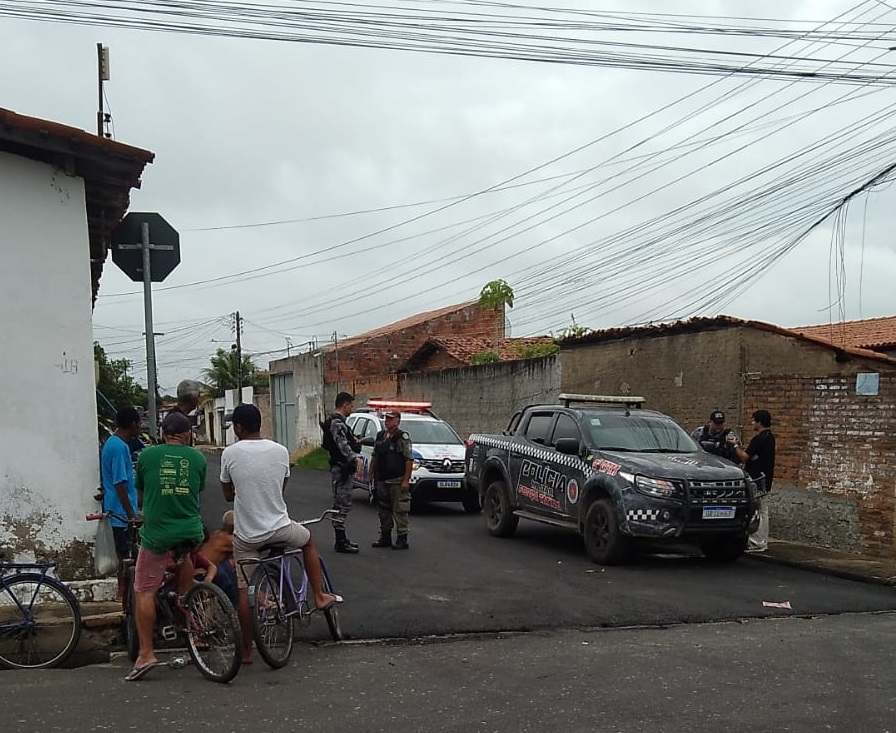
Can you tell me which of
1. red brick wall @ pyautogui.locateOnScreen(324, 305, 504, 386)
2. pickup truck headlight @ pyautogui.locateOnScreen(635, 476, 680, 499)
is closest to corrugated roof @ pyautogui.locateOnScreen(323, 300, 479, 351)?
red brick wall @ pyautogui.locateOnScreen(324, 305, 504, 386)

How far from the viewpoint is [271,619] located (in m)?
6.30

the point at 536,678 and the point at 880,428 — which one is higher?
the point at 880,428

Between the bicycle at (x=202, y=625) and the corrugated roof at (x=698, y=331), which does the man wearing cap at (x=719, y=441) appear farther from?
the bicycle at (x=202, y=625)

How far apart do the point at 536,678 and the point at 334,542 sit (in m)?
6.18

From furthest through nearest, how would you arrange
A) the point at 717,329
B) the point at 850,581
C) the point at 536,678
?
the point at 717,329, the point at 850,581, the point at 536,678

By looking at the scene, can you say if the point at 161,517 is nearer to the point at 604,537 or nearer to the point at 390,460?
the point at 390,460

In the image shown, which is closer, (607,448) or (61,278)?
(61,278)

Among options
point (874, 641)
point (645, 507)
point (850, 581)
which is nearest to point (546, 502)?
point (645, 507)

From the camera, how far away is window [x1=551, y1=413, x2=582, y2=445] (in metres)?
11.6

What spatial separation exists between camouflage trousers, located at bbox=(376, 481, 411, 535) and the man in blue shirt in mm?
3944

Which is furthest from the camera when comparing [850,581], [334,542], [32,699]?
[334,542]

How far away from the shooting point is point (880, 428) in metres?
11.4

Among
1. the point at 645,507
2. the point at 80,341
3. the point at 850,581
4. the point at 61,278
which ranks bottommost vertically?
the point at 850,581

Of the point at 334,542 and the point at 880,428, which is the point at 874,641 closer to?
the point at 880,428
